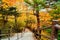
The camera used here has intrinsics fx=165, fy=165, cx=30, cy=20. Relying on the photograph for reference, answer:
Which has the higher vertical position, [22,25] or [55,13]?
[55,13]

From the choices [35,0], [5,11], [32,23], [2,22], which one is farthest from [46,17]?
[2,22]

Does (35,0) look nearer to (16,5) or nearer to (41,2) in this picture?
(41,2)

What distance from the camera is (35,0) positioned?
500cm

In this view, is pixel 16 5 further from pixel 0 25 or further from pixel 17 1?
pixel 0 25

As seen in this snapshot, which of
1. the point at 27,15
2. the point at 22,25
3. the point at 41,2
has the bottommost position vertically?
the point at 22,25

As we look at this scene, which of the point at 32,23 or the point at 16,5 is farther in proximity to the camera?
the point at 16,5

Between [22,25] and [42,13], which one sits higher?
[42,13]

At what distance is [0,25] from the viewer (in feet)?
21.1

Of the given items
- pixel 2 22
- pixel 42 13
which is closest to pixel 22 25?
pixel 2 22

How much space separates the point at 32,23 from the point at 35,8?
40.4 inches

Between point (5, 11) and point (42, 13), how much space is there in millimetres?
1397

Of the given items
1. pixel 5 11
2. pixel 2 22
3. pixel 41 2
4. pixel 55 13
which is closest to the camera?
pixel 41 2

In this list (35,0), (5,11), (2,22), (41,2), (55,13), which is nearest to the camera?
(35,0)

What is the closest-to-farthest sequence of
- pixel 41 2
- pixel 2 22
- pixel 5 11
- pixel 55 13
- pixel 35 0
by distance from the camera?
pixel 35 0, pixel 41 2, pixel 55 13, pixel 5 11, pixel 2 22
